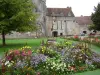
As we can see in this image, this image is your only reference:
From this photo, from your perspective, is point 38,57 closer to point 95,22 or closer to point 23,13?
point 23,13

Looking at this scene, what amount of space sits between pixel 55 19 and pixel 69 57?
2607 inches

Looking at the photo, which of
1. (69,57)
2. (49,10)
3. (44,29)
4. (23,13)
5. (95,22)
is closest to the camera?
(69,57)

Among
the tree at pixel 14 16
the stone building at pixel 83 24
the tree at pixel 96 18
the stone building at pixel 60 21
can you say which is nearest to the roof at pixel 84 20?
the stone building at pixel 83 24

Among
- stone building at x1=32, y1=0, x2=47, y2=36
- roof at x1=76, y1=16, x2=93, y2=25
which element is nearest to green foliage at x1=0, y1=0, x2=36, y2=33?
stone building at x1=32, y1=0, x2=47, y2=36

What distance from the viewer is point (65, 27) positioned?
8212 centimetres

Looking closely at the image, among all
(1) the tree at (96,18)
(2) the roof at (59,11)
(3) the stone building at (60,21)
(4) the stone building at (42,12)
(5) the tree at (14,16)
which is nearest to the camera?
(5) the tree at (14,16)

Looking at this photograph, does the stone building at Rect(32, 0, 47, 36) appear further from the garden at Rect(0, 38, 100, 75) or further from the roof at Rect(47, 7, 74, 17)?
the garden at Rect(0, 38, 100, 75)

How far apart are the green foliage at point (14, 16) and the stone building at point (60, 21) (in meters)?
48.4

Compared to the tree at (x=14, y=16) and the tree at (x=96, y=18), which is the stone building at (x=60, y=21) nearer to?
the tree at (x=96, y=18)

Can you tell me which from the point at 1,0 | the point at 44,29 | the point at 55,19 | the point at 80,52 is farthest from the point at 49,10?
the point at 80,52

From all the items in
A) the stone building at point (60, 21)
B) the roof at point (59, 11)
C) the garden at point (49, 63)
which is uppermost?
the roof at point (59, 11)

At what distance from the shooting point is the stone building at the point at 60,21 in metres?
80.1

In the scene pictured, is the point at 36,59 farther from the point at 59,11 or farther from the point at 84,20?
the point at 84,20

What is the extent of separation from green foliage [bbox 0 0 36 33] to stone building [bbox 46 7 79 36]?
48440 millimetres
